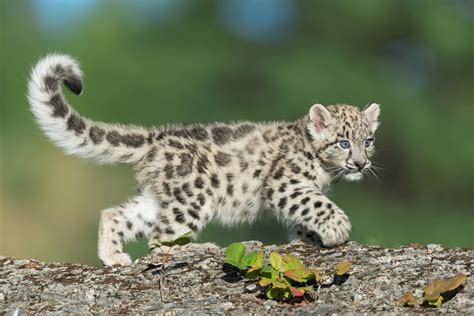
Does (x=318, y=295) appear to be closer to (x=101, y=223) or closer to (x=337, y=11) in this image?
(x=101, y=223)

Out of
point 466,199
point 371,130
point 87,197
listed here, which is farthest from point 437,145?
point 371,130

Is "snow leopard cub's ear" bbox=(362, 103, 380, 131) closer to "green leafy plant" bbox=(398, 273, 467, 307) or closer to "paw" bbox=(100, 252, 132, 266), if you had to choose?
"paw" bbox=(100, 252, 132, 266)

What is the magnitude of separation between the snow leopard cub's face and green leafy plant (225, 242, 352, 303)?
2.74m

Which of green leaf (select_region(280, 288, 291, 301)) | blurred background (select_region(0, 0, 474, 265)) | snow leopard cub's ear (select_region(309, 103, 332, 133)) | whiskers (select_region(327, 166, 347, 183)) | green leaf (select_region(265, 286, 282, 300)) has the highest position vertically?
blurred background (select_region(0, 0, 474, 265))

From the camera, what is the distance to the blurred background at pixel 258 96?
1950 centimetres

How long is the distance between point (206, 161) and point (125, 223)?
0.93 meters

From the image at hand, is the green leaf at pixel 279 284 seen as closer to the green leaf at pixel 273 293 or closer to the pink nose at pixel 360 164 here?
the green leaf at pixel 273 293

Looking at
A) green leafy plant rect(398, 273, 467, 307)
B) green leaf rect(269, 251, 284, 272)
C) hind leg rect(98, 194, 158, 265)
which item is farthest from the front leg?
green leafy plant rect(398, 273, 467, 307)

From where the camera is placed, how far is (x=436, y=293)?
6.75 metres

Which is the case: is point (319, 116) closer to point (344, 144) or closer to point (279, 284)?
point (344, 144)

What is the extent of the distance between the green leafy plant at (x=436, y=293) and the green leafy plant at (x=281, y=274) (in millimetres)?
491

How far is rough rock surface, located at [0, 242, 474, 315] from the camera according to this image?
23.2 ft

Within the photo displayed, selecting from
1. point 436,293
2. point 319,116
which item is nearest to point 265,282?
point 436,293

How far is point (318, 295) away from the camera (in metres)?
7.23
